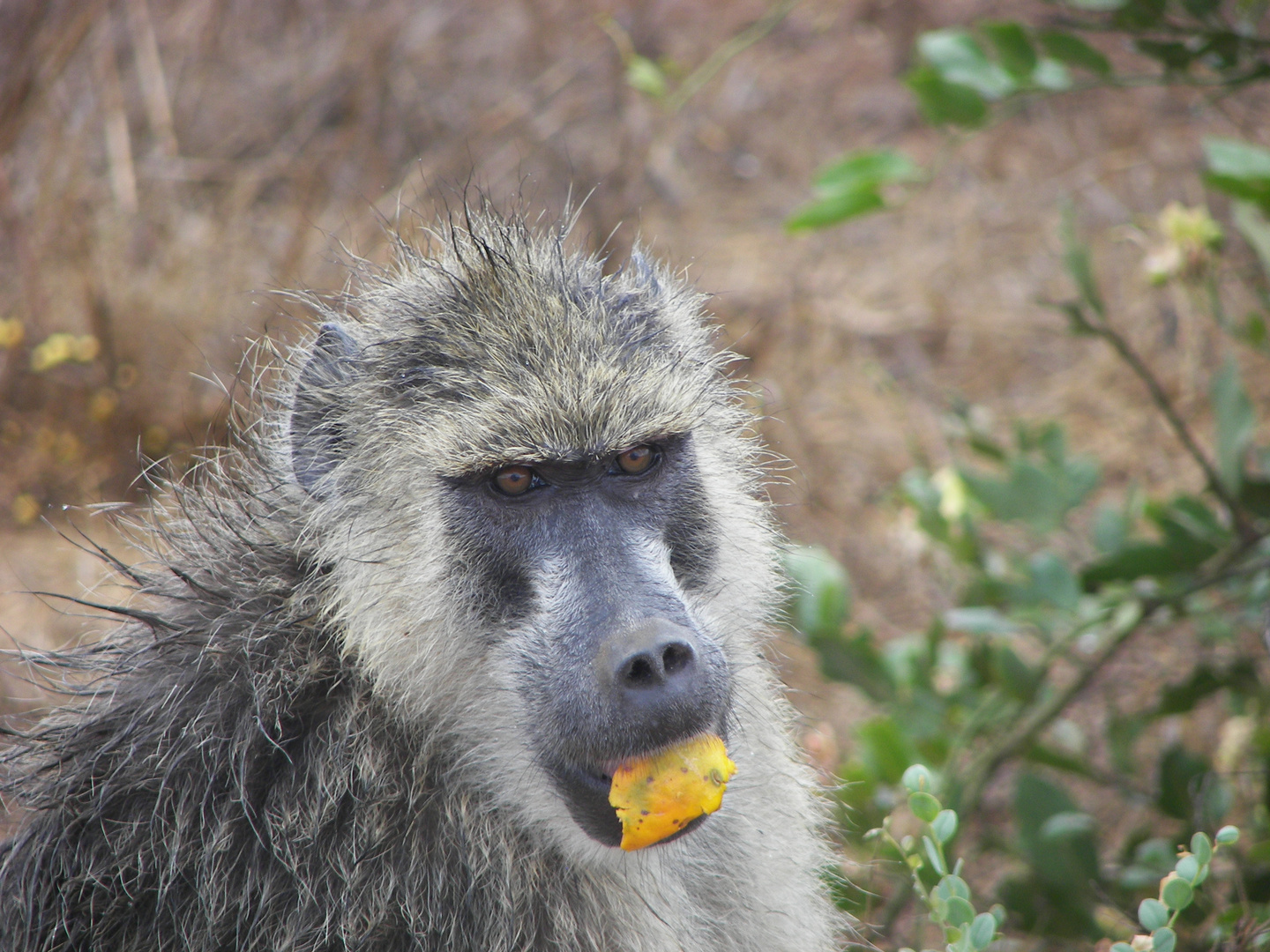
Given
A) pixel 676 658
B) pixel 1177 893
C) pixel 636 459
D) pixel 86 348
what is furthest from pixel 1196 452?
pixel 86 348

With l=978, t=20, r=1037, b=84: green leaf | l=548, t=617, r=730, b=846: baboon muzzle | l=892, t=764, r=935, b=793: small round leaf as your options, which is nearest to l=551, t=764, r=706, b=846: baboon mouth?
l=548, t=617, r=730, b=846: baboon muzzle

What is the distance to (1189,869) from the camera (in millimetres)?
1841

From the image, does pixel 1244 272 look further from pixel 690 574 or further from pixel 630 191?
pixel 630 191

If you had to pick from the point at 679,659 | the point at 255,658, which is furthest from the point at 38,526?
the point at 679,659

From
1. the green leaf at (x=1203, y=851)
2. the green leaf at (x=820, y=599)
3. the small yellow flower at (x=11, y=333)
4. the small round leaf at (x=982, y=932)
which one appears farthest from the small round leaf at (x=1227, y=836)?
the small yellow flower at (x=11, y=333)

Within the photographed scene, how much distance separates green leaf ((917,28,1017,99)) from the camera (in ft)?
12.2

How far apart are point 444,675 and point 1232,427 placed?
7.69 ft

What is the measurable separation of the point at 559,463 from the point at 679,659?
1.81 feet

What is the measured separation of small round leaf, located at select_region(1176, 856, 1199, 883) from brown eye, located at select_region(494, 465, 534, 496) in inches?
55.3

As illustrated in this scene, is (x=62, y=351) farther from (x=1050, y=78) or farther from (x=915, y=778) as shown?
(x=915, y=778)

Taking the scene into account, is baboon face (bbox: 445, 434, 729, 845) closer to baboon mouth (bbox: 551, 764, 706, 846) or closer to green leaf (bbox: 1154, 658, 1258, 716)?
baboon mouth (bbox: 551, 764, 706, 846)

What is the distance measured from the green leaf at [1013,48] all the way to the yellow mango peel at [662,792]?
8.48 feet

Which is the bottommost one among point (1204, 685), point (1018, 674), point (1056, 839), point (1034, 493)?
point (1056, 839)

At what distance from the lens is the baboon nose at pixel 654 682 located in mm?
2178
